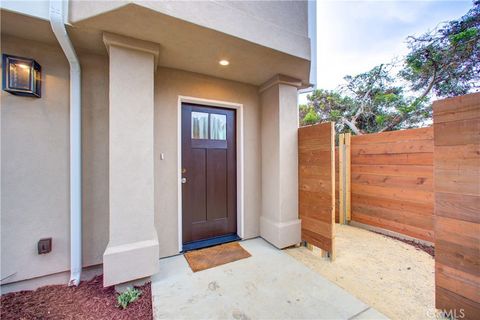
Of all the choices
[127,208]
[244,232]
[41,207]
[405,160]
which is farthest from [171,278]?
[405,160]

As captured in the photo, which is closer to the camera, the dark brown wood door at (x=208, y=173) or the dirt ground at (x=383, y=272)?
the dirt ground at (x=383, y=272)

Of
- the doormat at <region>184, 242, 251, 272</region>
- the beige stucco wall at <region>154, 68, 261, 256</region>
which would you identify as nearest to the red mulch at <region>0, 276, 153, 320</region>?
the doormat at <region>184, 242, 251, 272</region>

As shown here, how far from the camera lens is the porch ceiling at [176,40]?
1827 mm

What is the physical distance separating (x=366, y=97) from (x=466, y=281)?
8.72m

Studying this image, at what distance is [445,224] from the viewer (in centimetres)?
171

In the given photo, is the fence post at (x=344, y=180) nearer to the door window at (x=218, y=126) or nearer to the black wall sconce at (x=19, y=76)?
the door window at (x=218, y=126)

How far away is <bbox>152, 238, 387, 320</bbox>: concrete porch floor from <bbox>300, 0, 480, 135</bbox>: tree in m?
7.66

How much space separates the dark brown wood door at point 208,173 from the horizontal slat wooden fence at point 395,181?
2641 millimetres

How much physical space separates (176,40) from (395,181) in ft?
13.5

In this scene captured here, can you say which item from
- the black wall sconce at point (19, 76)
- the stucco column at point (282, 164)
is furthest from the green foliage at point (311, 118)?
the black wall sconce at point (19, 76)

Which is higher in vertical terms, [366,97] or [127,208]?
[366,97]

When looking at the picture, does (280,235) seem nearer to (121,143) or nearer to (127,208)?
(127,208)

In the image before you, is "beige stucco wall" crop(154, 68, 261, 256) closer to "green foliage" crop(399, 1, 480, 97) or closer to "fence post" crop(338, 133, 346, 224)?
"fence post" crop(338, 133, 346, 224)

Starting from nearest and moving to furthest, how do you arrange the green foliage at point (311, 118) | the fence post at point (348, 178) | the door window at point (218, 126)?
1. the door window at point (218, 126)
2. the fence post at point (348, 178)
3. the green foliage at point (311, 118)
